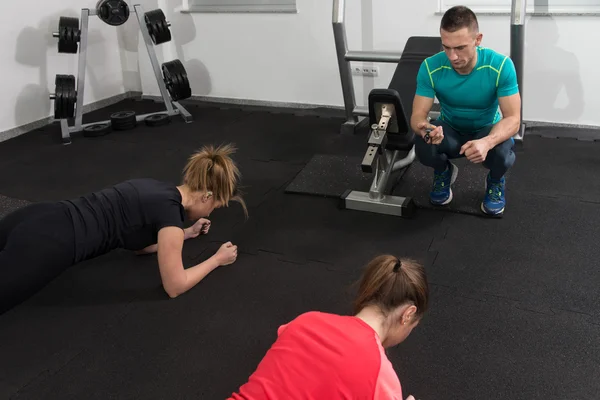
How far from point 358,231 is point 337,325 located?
1.41 meters

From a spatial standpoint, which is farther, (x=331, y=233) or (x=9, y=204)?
(x=9, y=204)

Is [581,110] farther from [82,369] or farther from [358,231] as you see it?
[82,369]

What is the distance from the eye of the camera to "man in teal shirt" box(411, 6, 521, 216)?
235cm

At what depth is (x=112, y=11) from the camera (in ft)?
12.5

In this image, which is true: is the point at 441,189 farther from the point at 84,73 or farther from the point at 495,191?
the point at 84,73

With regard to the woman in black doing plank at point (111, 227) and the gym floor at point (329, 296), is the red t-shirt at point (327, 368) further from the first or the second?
the woman in black doing plank at point (111, 227)

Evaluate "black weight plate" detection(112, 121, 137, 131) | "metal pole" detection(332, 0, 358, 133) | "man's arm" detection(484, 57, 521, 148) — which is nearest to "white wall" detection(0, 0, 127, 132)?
"black weight plate" detection(112, 121, 137, 131)

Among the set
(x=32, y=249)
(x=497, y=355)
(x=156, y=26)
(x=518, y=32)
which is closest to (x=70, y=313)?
(x=32, y=249)

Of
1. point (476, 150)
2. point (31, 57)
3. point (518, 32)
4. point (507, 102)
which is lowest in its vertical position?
point (476, 150)

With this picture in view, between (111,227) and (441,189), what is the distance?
1.56 metres

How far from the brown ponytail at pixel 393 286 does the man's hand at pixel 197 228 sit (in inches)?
56.2

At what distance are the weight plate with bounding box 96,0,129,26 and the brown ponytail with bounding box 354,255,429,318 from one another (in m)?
3.22

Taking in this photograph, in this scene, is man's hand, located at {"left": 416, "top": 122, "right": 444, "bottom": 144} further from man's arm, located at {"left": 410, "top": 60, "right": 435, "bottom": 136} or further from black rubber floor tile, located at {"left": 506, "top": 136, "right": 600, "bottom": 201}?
black rubber floor tile, located at {"left": 506, "top": 136, "right": 600, "bottom": 201}

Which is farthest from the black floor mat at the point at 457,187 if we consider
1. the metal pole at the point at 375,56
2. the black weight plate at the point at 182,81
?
the black weight plate at the point at 182,81
